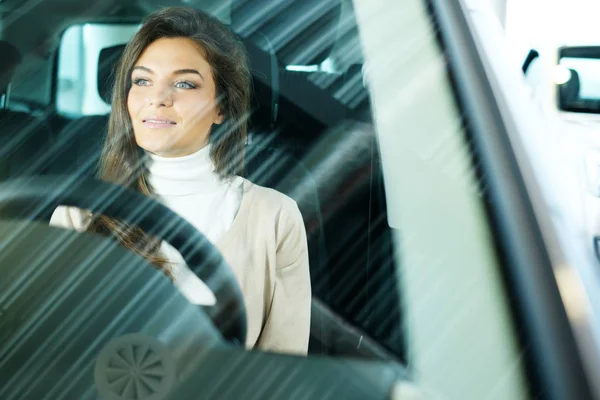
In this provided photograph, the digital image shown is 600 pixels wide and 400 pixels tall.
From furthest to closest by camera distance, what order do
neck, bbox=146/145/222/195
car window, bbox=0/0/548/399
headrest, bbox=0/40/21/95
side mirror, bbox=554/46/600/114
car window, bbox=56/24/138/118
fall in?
side mirror, bbox=554/46/600/114 → headrest, bbox=0/40/21/95 → car window, bbox=56/24/138/118 → neck, bbox=146/145/222/195 → car window, bbox=0/0/548/399

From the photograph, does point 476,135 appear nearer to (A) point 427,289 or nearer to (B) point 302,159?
(A) point 427,289

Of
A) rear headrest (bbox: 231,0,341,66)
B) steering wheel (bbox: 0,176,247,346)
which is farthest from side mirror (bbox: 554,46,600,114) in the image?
steering wheel (bbox: 0,176,247,346)

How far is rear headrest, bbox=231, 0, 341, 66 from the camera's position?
1.24 m

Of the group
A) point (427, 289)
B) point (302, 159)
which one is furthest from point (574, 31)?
point (427, 289)

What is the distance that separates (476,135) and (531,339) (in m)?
0.27

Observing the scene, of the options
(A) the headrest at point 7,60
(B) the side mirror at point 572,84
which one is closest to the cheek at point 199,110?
(A) the headrest at point 7,60

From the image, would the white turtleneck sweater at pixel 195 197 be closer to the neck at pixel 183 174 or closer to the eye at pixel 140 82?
the neck at pixel 183 174

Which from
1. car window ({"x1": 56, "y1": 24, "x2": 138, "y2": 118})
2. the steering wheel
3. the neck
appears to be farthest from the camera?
car window ({"x1": 56, "y1": 24, "x2": 138, "y2": 118})

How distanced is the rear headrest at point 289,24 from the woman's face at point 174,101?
0.16m

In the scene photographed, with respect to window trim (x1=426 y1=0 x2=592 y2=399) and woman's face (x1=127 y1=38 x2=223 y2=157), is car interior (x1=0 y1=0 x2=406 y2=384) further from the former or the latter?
window trim (x1=426 y1=0 x2=592 y2=399)

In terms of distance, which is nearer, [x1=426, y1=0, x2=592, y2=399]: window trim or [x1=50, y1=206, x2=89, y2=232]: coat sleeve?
[x1=426, y1=0, x2=592, y2=399]: window trim

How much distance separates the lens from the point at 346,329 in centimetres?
111

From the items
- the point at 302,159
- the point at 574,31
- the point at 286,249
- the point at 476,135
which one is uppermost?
the point at 476,135

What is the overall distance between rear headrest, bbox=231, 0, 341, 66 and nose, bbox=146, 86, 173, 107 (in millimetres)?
228
